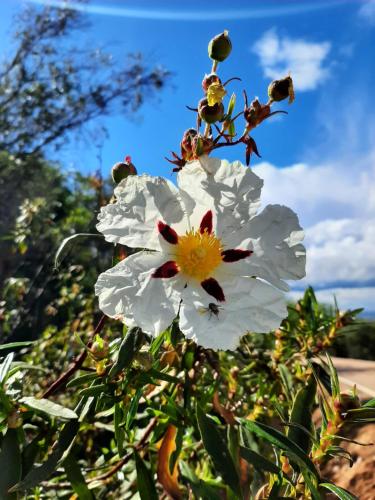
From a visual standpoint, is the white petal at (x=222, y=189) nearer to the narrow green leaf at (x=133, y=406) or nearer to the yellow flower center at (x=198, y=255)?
the yellow flower center at (x=198, y=255)

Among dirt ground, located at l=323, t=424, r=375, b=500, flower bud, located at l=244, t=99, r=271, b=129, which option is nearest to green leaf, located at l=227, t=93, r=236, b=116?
flower bud, located at l=244, t=99, r=271, b=129

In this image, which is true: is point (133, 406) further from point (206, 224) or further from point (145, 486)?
point (206, 224)

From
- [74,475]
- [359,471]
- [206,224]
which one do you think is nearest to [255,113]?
[206,224]

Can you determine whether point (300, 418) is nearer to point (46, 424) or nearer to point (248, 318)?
point (248, 318)

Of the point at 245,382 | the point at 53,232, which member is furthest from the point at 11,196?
the point at 245,382

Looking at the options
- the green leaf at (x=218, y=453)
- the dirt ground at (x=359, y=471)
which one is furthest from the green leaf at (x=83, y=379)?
the dirt ground at (x=359, y=471)

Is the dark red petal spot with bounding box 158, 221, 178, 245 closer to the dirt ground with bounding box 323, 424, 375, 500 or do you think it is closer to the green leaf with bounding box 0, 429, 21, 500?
the green leaf with bounding box 0, 429, 21, 500
